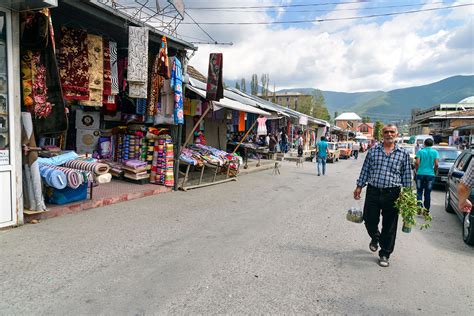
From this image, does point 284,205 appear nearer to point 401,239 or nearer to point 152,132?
point 401,239

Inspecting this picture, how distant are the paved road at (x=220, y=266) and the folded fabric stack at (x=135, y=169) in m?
1.98

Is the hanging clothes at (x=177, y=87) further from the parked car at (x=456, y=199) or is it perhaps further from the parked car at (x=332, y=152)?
the parked car at (x=332, y=152)

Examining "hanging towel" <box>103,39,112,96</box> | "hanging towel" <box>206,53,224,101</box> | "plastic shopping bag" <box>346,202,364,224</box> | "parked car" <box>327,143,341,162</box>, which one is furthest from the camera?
"parked car" <box>327,143,341,162</box>

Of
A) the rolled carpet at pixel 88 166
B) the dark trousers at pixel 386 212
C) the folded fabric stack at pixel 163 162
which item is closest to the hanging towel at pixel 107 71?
the rolled carpet at pixel 88 166

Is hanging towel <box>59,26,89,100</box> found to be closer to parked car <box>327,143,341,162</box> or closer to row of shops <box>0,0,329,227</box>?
row of shops <box>0,0,329,227</box>

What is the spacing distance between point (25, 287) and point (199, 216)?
358 cm

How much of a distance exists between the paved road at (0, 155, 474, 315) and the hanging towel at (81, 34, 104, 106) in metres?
2.49

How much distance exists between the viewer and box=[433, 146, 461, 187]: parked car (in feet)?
38.3

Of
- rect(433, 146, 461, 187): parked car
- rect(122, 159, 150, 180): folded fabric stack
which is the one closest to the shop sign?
rect(122, 159, 150, 180): folded fabric stack

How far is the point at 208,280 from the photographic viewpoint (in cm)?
369

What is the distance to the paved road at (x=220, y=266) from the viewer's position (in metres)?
3.19

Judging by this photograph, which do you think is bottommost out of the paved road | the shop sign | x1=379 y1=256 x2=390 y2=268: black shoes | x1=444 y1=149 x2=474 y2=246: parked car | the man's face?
the paved road

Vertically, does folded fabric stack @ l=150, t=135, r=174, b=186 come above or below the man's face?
below

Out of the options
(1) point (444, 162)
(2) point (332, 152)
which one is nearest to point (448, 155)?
(1) point (444, 162)
